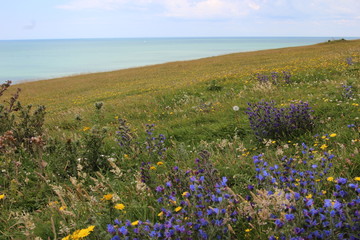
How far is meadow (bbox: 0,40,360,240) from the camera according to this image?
2266mm

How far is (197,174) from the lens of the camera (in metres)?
3.46

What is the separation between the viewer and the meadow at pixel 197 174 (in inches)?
89.2

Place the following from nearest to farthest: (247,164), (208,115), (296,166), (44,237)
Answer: (44,237) → (296,166) → (247,164) → (208,115)

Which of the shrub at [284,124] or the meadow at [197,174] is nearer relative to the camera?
the meadow at [197,174]

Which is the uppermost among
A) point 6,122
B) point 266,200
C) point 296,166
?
point 6,122

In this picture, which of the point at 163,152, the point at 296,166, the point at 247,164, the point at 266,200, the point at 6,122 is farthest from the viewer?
the point at 6,122

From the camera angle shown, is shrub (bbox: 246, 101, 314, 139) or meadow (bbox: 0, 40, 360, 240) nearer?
Result: meadow (bbox: 0, 40, 360, 240)

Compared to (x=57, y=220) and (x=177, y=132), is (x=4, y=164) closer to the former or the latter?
(x=57, y=220)

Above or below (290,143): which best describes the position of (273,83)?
above

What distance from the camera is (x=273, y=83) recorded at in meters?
11.6

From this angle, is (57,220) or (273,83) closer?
(57,220)

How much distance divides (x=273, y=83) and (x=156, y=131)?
653 cm

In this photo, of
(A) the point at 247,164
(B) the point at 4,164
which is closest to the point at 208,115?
(A) the point at 247,164

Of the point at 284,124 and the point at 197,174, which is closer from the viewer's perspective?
the point at 197,174
